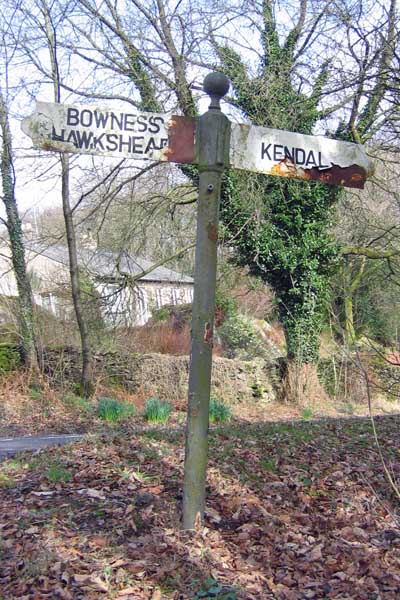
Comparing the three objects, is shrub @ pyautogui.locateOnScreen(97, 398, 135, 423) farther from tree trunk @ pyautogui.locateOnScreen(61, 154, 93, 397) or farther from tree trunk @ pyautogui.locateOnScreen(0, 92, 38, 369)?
tree trunk @ pyautogui.locateOnScreen(0, 92, 38, 369)

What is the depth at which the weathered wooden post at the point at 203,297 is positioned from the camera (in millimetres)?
3125

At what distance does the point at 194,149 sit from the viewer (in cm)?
320

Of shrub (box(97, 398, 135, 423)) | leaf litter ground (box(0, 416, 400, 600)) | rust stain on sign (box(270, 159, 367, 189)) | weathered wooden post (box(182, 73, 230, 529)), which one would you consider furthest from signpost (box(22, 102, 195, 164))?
shrub (box(97, 398, 135, 423))

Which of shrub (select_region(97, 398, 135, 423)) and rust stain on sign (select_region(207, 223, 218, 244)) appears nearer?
rust stain on sign (select_region(207, 223, 218, 244))

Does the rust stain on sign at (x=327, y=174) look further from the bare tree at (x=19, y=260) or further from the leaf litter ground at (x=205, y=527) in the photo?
the bare tree at (x=19, y=260)

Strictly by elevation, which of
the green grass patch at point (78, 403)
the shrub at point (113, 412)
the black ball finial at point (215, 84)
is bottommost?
the green grass patch at point (78, 403)

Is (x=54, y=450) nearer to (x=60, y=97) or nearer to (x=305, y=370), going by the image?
(x=60, y=97)

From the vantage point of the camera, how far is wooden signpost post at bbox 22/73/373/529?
10.2 ft

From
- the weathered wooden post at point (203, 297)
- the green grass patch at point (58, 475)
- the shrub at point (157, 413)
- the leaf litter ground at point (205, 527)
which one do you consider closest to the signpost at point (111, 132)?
the weathered wooden post at point (203, 297)

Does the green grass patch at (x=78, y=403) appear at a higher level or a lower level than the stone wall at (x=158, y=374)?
lower

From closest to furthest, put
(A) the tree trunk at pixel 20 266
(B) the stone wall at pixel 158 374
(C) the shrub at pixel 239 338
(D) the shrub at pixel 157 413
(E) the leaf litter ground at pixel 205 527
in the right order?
(E) the leaf litter ground at pixel 205 527, (D) the shrub at pixel 157 413, (A) the tree trunk at pixel 20 266, (B) the stone wall at pixel 158 374, (C) the shrub at pixel 239 338

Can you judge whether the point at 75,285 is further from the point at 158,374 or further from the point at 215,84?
the point at 215,84

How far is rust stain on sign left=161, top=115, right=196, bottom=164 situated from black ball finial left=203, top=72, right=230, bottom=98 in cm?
19

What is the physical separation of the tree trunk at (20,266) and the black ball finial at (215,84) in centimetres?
1117
